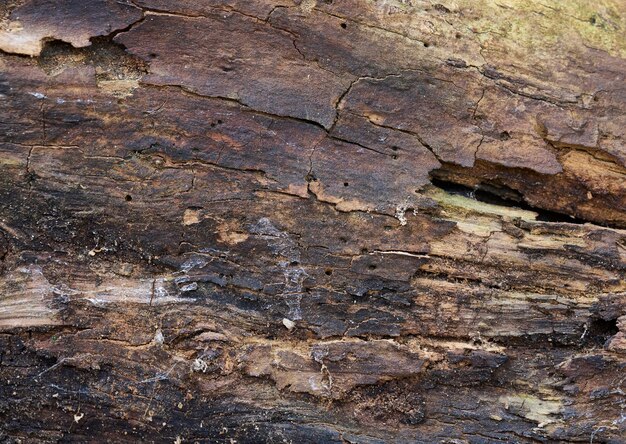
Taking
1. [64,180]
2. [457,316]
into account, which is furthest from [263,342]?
[64,180]

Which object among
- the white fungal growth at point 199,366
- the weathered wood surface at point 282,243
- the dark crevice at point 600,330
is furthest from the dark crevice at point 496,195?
the white fungal growth at point 199,366

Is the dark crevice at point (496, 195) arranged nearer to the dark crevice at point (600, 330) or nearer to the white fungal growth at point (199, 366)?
the dark crevice at point (600, 330)

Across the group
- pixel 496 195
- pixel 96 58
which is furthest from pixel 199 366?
pixel 496 195

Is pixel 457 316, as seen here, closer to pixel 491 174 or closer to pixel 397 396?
pixel 397 396

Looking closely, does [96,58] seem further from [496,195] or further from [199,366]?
[496,195]

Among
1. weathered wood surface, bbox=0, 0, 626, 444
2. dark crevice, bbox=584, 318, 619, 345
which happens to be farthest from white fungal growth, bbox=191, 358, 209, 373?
dark crevice, bbox=584, 318, 619, 345

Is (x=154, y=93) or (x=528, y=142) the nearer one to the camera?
(x=154, y=93)

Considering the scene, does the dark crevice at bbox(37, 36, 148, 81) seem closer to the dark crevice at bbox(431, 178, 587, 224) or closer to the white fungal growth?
the white fungal growth
